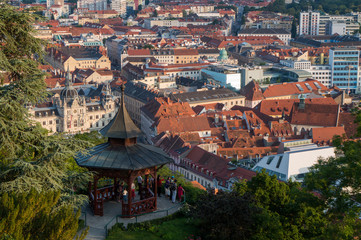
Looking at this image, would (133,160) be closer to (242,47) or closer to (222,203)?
(222,203)

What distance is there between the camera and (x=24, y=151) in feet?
75.3

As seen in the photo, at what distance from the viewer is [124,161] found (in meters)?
24.9

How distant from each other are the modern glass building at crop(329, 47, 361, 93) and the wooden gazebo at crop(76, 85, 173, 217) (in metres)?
110

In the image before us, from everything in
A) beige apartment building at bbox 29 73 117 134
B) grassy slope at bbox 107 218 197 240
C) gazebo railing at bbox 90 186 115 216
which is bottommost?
beige apartment building at bbox 29 73 117 134

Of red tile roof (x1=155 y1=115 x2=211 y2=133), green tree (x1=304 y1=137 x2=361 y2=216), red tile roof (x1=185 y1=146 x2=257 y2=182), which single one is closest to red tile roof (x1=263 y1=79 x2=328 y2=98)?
red tile roof (x1=155 y1=115 x2=211 y2=133)

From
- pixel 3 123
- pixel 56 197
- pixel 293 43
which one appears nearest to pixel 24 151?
pixel 3 123

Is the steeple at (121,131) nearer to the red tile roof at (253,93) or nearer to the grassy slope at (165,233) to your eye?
the grassy slope at (165,233)

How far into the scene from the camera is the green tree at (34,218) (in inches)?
707

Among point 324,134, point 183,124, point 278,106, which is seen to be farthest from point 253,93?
point 324,134

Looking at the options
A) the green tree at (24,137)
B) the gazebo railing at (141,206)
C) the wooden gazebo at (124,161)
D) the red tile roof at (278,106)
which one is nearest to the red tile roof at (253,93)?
the red tile roof at (278,106)

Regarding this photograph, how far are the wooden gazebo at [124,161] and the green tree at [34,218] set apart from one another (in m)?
5.23

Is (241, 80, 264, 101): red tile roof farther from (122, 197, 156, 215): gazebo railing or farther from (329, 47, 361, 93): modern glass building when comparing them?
(122, 197, 156, 215): gazebo railing

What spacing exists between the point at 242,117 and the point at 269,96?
2420 centimetres

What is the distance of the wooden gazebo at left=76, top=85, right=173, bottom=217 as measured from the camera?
81.6 feet
